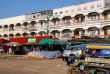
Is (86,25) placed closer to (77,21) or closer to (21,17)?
(77,21)

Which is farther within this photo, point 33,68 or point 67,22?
point 67,22

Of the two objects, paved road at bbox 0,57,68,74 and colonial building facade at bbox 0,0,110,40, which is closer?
paved road at bbox 0,57,68,74

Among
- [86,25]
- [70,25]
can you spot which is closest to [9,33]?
[70,25]

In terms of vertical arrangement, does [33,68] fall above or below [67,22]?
below

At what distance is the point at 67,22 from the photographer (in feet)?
128

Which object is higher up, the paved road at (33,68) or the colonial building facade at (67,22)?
the colonial building facade at (67,22)

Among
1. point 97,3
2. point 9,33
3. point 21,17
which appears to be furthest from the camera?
point 9,33

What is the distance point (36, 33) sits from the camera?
144 feet

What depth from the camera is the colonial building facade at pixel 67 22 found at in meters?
32.8

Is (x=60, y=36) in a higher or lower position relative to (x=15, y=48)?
higher

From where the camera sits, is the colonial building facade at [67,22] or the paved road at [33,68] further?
the colonial building facade at [67,22]

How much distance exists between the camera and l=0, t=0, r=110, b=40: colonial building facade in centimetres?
3284

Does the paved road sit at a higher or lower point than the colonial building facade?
lower

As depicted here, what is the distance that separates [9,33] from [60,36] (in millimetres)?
19228
